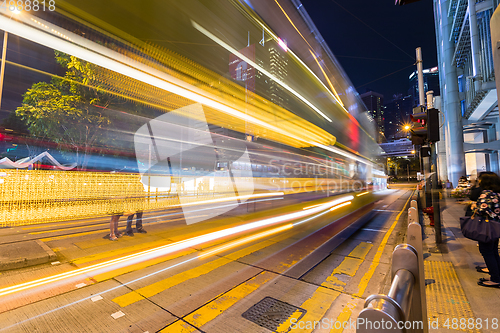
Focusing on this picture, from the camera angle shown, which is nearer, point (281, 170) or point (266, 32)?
point (266, 32)

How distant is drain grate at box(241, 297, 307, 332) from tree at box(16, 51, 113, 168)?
11.8 metres

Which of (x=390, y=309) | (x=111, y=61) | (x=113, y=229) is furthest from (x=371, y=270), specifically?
(x=111, y=61)

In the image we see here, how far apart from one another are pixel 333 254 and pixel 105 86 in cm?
857

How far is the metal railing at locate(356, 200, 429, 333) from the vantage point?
0.68 meters

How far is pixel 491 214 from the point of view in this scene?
3631 mm

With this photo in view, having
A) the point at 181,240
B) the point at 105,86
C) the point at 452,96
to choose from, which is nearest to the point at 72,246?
the point at 181,240

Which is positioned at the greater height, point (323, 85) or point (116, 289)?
point (323, 85)

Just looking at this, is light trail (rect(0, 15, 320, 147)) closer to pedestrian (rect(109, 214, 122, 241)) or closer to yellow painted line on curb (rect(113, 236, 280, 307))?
pedestrian (rect(109, 214, 122, 241))

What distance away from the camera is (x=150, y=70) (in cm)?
659

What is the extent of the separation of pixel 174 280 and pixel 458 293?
15.1 ft

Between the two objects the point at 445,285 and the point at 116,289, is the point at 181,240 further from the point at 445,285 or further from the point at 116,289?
the point at 445,285

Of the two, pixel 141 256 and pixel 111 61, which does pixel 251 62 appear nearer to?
pixel 111 61

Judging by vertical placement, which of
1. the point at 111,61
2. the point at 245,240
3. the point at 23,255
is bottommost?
the point at 245,240

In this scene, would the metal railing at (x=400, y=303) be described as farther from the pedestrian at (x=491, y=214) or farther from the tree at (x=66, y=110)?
the tree at (x=66, y=110)
